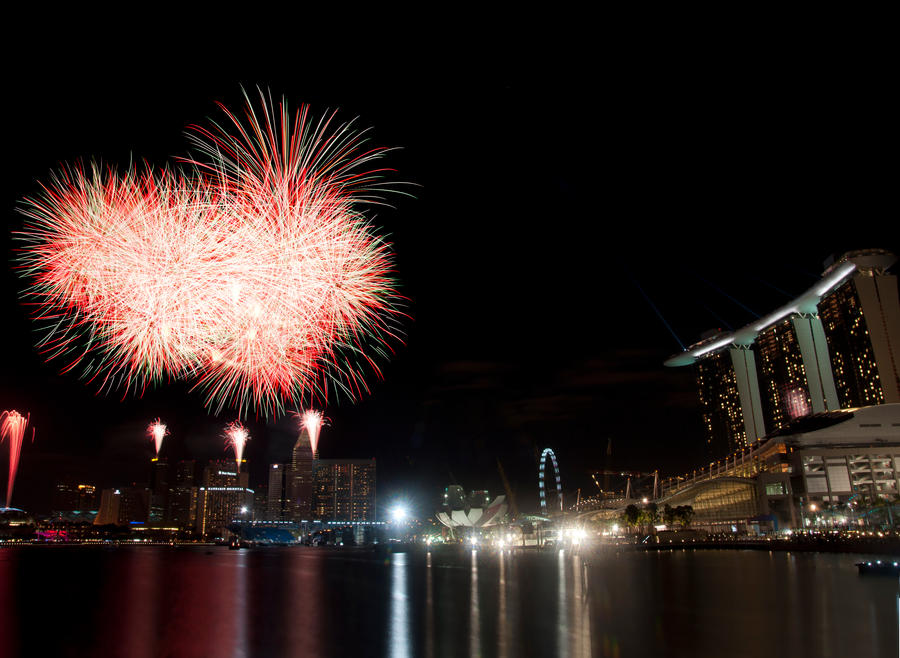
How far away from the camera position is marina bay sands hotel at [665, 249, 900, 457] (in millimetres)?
106000

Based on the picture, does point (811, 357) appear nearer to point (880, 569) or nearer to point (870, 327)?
point (870, 327)

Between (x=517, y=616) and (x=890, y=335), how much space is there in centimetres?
11497

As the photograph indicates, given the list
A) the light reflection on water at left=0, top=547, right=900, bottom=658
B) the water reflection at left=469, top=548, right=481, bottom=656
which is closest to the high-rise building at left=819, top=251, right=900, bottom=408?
the light reflection on water at left=0, top=547, right=900, bottom=658

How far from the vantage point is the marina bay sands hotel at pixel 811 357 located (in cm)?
10600

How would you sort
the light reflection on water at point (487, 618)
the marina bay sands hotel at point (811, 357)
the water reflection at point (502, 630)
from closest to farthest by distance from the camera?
the water reflection at point (502, 630) < the light reflection on water at point (487, 618) < the marina bay sands hotel at point (811, 357)

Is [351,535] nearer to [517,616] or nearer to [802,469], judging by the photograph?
[802,469]

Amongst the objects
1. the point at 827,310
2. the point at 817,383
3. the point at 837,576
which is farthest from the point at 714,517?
the point at 837,576

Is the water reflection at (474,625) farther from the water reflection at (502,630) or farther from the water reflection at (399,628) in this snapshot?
the water reflection at (399,628)

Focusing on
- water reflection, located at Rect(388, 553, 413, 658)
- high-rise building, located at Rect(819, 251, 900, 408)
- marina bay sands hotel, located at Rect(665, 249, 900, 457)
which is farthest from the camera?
marina bay sands hotel, located at Rect(665, 249, 900, 457)

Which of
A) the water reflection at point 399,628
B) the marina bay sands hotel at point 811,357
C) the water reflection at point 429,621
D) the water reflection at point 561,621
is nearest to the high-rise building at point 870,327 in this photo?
the marina bay sands hotel at point 811,357

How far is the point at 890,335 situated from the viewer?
345 feet

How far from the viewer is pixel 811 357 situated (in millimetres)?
126438

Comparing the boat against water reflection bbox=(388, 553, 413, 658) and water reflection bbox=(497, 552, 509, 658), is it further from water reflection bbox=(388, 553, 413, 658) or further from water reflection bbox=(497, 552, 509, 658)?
water reflection bbox=(388, 553, 413, 658)

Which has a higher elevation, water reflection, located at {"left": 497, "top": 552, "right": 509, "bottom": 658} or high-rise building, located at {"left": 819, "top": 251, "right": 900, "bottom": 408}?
high-rise building, located at {"left": 819, "top": 251, "right": 900, "bottom": 408}
